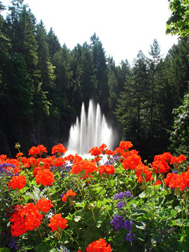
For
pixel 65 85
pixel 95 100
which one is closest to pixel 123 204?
pixel 65 85

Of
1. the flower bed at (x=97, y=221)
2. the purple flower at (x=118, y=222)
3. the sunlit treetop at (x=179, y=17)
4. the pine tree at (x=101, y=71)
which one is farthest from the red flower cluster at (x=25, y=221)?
the pine tree at (x=101, y=71)

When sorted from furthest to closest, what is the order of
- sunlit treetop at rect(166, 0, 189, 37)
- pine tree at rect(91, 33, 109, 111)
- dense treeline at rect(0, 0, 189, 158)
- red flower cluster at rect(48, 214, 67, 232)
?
pine tree at rect(91, 33, 109, 111) → dense treeline at rect(0, 0, 189, 158) → sunlit treetop at rect(166, 0, 189, 37) → red flower cluster at rect(48, 214, 67, 232)

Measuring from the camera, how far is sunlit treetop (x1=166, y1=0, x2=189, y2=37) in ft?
25.6

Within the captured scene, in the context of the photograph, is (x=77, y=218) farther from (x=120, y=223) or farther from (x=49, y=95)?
(x=49, y=95)

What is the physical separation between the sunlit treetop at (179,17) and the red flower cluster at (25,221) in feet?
27.6

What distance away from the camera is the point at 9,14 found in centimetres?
2408

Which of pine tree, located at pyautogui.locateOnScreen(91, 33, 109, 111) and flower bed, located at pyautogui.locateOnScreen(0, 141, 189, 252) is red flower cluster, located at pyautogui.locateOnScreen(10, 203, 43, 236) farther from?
pine tree, located at pyautogui.locateOnScreen(91, 33, 109, 111)

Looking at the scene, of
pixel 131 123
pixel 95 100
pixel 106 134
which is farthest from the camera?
pixel 95 100

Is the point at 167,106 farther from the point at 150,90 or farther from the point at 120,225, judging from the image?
the point at 120,225

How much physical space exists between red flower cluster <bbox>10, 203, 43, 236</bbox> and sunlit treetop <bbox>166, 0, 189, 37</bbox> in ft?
27.6

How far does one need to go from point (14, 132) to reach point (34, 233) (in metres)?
20.2

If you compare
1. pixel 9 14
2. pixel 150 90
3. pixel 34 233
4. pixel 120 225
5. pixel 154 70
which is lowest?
pixel 34 233

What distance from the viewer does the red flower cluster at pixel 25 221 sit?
4.83 ft

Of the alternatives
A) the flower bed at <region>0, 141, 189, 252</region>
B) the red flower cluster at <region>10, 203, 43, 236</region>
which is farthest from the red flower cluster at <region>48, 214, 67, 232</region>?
the red flower cluster at <region>10, 203, 43, 236</region>
